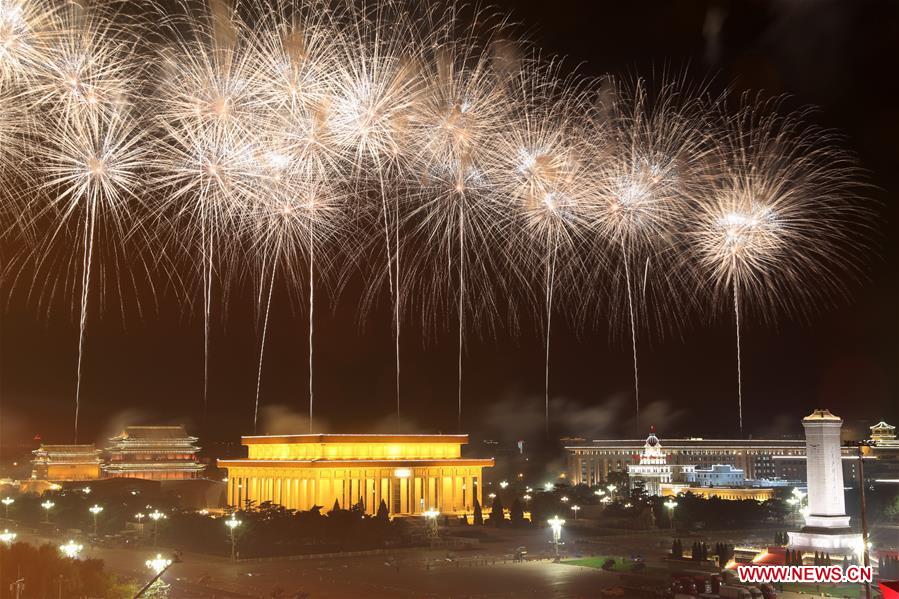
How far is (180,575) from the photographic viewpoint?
42281mm

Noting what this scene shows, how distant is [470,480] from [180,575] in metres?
40.8

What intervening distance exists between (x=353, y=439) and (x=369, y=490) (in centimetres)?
413

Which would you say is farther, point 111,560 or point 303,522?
point 303,522

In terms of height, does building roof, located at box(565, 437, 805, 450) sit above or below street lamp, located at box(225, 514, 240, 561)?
above

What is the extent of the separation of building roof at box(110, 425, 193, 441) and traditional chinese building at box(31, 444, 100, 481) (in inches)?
239

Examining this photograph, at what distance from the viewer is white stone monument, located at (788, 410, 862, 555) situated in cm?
5384

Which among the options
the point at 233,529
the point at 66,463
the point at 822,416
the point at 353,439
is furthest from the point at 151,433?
the point at 822,416

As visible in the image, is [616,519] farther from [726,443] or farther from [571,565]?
[726,443]

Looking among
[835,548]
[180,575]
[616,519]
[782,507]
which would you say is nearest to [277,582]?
[180,575]

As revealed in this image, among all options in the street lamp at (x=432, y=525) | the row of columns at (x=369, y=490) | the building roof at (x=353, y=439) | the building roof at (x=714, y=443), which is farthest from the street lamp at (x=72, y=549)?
the building roof at (x=714, y=443)

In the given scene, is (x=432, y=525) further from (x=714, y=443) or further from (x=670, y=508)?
(x=714, y=443)

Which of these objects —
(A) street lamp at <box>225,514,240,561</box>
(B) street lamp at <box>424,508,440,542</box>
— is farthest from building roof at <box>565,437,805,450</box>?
(A) street lamp at <box>225,514,240,561</box>

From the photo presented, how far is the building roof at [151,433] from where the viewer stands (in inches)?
4284

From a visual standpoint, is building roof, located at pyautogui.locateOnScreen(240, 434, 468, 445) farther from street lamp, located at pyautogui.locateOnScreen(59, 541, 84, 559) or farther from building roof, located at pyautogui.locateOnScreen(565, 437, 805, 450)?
building roof, located at pyautogui.locateOnScreen(565, 437, 805, 450)
